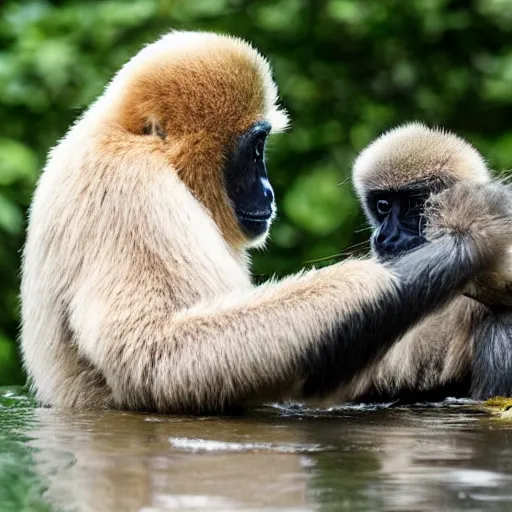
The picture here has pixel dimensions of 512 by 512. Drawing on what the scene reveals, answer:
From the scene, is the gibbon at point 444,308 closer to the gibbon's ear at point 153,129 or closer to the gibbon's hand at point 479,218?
the gibbon's hand at point 479,218

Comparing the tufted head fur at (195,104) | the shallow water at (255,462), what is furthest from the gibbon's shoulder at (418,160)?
the shallow water at (255,462)

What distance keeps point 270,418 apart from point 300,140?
5423mm

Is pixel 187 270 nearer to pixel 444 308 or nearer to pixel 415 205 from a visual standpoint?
pixel 444 308

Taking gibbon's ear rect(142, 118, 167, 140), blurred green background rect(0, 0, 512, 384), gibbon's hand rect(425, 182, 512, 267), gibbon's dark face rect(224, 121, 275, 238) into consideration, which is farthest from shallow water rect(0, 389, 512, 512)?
blurred green background rect(0, 0, 512, 384)

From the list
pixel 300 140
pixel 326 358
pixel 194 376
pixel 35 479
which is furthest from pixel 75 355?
pixel 300 140

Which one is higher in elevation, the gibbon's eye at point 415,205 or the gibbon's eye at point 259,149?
the gibbon's eye at point 259,149

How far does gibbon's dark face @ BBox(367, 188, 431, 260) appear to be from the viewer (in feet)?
20.9

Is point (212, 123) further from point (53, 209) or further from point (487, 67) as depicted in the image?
point (487, 67)

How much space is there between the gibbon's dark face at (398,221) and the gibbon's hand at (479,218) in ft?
3.01

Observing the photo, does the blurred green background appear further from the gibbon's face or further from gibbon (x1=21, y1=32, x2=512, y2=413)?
gibbon (x1=21, y1=32, x2=512, y2=413)

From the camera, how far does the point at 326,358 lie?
4.82 meters

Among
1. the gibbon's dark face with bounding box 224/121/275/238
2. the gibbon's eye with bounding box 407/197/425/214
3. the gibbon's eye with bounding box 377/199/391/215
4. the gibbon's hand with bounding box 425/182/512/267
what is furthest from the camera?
the gibbon's eye with bounding box 377/199/391/215

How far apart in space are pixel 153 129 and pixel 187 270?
35.7 inches

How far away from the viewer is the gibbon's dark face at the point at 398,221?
251 inches
